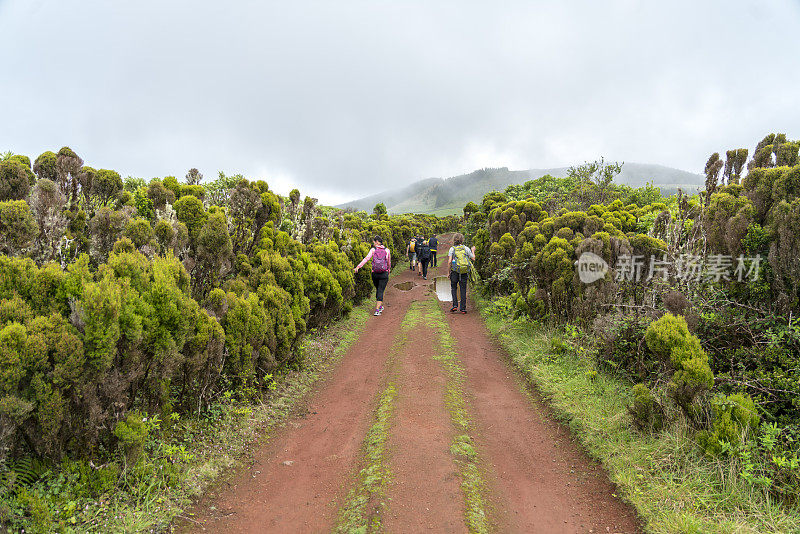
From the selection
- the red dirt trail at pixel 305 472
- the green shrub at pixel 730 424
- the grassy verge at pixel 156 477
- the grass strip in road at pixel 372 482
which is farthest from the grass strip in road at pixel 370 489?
the green shrub at pixel 730 424

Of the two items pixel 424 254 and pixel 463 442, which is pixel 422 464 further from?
pixel 424 254

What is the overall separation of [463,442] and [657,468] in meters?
1.75

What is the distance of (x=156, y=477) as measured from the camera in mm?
3373

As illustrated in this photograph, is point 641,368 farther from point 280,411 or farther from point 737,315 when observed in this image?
point 280,411

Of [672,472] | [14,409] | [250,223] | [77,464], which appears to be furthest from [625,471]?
[250,223]

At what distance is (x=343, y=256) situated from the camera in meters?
9.40

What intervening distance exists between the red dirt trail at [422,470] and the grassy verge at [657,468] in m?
0.17

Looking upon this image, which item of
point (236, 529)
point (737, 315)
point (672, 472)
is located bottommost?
point (236, 529)

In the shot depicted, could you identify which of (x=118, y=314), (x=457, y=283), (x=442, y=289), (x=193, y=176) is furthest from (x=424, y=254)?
(x=118, y=314)

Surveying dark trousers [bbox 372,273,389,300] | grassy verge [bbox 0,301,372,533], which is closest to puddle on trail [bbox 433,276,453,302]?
dark trousers [bbox 372,273,389,300]

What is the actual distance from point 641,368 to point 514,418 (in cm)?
168

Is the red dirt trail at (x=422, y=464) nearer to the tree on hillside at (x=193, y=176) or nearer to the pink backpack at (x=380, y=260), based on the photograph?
the pink backpack at (x=380, y=260)

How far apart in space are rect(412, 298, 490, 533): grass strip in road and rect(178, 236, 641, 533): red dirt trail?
0.08m

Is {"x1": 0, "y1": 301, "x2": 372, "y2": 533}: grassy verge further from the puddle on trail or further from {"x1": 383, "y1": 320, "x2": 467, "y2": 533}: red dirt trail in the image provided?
the puddle on trail
